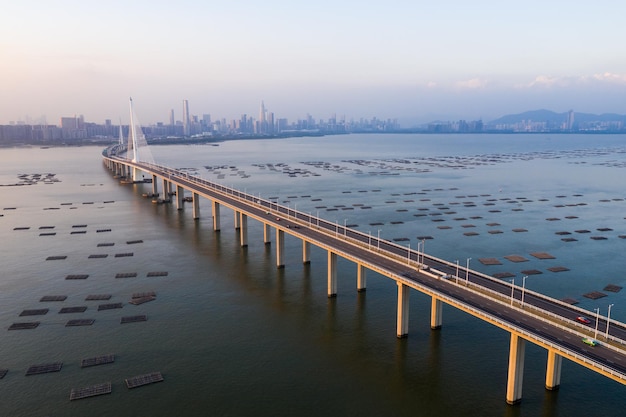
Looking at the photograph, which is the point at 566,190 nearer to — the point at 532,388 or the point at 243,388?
the point at 532,388

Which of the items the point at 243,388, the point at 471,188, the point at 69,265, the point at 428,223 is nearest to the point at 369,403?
the point at 243,388

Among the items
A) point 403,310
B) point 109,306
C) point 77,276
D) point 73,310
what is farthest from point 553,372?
point 77,276

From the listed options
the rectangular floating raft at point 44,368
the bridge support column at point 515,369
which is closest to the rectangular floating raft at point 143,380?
the rectangular floating raft at point 44,368

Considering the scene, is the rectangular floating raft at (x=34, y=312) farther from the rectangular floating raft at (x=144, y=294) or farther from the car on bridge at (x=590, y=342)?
the car on bridge at (x=590, y=342)

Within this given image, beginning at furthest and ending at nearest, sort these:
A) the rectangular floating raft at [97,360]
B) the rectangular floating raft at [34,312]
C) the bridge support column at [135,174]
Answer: the bridge support column at [135,174], the rectangular floating raft at [34,312], the rectangular floating raft at [97,360]

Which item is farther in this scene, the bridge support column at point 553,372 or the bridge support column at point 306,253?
the bridge support column at point 306,253

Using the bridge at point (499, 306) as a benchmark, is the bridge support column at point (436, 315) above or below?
below

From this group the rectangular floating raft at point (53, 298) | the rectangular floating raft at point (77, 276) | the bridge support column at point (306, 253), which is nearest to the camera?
the rectangular floating raft at point (53, 298)
